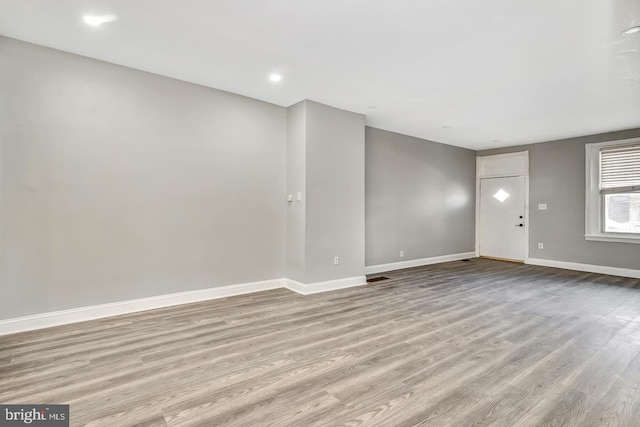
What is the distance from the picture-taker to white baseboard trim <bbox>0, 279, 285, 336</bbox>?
294 cm

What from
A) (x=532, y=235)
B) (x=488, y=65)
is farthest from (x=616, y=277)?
(x=488, y=65)

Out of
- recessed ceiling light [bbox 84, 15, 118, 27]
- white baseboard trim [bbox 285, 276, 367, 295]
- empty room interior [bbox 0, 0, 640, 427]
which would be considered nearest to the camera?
empty room interior [bbox 0, 0, 640, 427]

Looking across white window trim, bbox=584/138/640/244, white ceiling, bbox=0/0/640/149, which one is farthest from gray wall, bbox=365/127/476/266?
white window trim, bbox=584/138/640/244

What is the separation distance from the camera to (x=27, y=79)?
2.97 meters

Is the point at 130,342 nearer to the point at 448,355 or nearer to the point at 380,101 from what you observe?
the point at 448,355

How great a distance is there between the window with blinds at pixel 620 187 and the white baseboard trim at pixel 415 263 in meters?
2.67

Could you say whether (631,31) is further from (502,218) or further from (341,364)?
Answer: (502,218)

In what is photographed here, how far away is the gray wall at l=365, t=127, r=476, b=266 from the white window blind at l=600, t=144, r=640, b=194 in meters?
2.45

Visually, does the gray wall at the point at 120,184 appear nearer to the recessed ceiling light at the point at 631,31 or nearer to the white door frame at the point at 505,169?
the recessed ceiling light at the point at 631,31

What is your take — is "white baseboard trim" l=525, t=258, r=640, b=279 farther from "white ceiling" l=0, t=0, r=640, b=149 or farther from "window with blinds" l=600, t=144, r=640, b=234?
"white ceiling" l=0, t=0, r=640, b=149

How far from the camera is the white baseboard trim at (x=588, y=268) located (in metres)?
5.57

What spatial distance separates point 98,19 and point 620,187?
817 cm

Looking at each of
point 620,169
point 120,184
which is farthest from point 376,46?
point 620,169

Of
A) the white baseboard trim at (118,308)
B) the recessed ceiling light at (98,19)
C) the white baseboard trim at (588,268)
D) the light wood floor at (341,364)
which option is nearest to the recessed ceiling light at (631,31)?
the light wood floor at (341,364)
